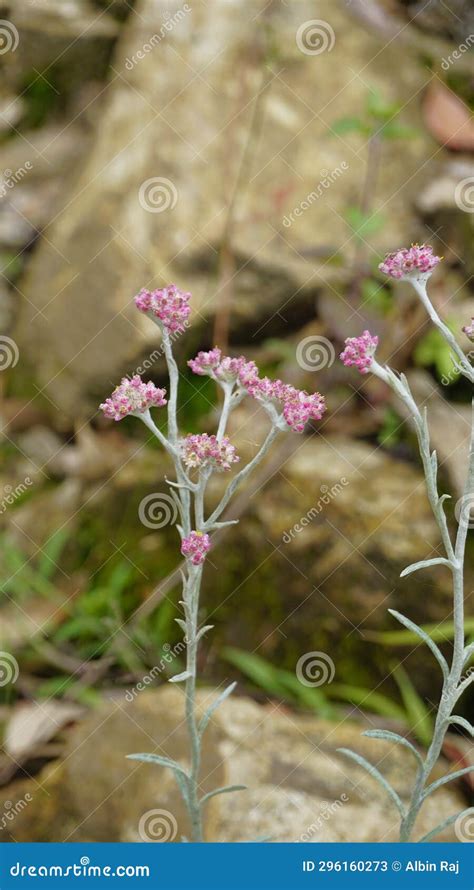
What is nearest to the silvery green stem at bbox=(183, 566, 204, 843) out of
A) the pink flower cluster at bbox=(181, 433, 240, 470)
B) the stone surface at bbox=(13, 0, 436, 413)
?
the pink flower cluster at bbox=(181, 433, 240, 470)

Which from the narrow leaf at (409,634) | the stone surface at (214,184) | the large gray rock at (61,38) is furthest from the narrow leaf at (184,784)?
the large gray rock at (61,38)

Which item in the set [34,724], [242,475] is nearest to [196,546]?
[242,475]

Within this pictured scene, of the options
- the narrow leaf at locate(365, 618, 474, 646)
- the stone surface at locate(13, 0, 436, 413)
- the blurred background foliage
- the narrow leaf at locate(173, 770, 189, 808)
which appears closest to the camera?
the narrow leaf at locate(173, 770, 189, 808)

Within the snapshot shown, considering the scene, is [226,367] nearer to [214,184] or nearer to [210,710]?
[210,710]

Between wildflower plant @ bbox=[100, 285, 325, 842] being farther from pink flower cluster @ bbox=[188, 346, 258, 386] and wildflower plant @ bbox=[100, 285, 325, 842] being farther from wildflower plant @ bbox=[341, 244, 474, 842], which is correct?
wildflower plant @ bbox=[341, 244, 474, 842]

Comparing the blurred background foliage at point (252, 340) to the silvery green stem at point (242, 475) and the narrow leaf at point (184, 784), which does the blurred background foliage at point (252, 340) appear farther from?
the silvery green stem at point (242, 475)

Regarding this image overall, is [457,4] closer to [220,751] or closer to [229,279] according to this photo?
[229,279]
